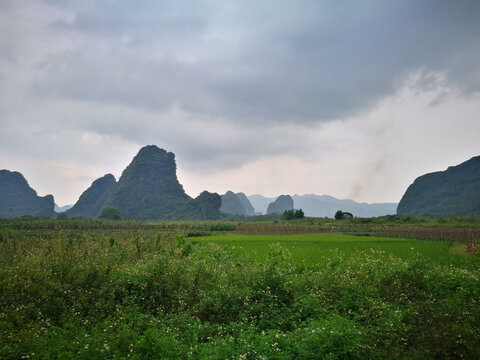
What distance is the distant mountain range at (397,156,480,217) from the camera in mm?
112438

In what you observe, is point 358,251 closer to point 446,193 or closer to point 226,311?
point 226,311

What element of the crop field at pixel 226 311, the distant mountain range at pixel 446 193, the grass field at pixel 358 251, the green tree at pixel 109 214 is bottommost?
the grass field at pixel 358 251

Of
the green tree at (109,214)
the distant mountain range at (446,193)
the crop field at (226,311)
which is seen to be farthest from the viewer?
the distant mountain range at (446,193)

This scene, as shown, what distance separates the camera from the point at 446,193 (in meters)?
127

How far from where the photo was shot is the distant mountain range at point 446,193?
112 meters

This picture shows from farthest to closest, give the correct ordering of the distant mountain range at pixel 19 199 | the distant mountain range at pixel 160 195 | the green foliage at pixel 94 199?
the green foliage at pixel 94 199
the distant mountain range at pixel 19 199
the distant mountain range at pixel 160 195

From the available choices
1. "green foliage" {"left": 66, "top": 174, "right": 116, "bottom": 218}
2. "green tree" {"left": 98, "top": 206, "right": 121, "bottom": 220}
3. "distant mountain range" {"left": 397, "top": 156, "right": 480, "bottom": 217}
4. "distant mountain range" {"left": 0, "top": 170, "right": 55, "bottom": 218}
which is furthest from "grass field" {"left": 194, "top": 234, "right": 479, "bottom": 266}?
"distant mountain range" {"left": 0, "top": 170, "right": 55, "bottom": 218}

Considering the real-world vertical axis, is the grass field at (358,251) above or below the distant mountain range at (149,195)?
below

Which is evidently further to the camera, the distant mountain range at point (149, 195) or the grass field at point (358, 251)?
the distant mountain range at point (149, 195)

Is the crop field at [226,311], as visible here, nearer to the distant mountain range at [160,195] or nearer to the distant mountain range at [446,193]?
the distant mountain range at [160,195]

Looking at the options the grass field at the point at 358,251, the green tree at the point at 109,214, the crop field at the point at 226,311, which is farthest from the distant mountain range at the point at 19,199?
the crop field at the point at 226,311

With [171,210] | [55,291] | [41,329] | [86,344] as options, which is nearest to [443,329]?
[86,344]

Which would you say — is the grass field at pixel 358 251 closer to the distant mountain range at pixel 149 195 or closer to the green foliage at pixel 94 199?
the distant mountain range at pixel 149 195

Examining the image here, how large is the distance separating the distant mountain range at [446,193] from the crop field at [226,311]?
12464 cm
